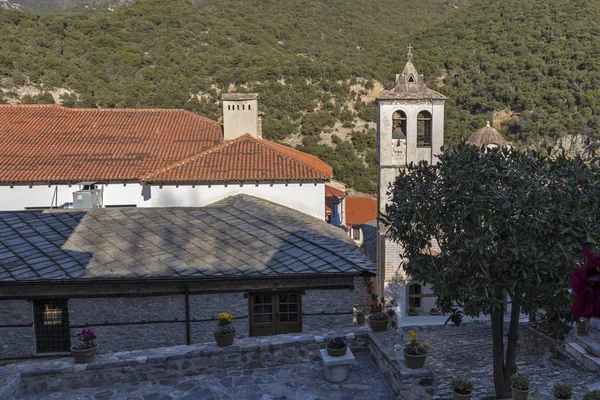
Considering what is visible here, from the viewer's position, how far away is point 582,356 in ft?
36.7

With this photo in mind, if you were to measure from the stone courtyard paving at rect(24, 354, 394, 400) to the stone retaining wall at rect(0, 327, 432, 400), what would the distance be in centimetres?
11

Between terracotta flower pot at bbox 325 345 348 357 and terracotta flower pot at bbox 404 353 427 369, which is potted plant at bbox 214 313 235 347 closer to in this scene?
terracotta flower pot at bbox 325 345 348 357

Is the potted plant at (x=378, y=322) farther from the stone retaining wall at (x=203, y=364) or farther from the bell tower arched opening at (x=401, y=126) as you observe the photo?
the bell tower arched opening at (x=401, y=126)

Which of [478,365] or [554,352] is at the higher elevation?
[554,352]

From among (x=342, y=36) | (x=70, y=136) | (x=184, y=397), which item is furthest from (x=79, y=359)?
(x=342, y=36)

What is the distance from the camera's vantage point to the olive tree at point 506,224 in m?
7.82

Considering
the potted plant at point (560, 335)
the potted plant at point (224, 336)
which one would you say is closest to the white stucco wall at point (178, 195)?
the potted plant at point (560, 335)

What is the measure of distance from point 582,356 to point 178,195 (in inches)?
488

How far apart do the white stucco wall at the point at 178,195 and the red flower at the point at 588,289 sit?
14391 mm

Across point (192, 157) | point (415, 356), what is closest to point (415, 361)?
point (415, 356)

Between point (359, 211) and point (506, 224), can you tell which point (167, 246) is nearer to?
point (506, 224)

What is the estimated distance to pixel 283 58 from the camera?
5222cm

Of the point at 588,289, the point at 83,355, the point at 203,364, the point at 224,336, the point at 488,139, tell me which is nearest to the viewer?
the point at 588,289

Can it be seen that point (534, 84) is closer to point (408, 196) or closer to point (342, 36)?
point (342, 36)
